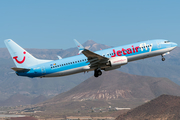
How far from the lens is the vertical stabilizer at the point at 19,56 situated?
6912 cm

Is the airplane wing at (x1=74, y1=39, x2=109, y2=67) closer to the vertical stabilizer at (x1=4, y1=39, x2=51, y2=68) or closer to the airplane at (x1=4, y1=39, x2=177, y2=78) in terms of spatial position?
the airplane at (x1=4, y1=39, x2=177, y2=78)

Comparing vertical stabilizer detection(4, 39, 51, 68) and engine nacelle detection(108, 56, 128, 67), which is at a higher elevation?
vertical stabilizer detection(4, 39, 51, 68)

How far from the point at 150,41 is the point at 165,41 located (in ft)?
14.9

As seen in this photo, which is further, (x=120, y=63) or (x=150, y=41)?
(x=150, y=41)

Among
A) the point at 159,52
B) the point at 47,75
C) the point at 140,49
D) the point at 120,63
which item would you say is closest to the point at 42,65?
the point at 47,75

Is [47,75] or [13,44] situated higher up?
[13,44]

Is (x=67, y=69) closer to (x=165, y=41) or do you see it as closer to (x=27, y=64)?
(x=27, y=64)

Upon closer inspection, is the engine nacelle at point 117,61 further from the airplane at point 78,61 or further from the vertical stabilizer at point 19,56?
the vertical stabilizer at point 19,56

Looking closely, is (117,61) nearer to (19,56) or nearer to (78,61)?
(78,61)

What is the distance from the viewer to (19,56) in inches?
2746

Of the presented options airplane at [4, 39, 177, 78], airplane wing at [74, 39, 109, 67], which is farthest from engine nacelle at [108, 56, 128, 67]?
airplane wing at [74, 39, 109, 67]

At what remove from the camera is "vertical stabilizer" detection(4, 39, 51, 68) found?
69.1m

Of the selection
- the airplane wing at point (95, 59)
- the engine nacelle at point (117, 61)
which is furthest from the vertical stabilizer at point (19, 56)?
the engine nacelle at point (117, 61)

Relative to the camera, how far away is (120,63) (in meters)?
66.6
